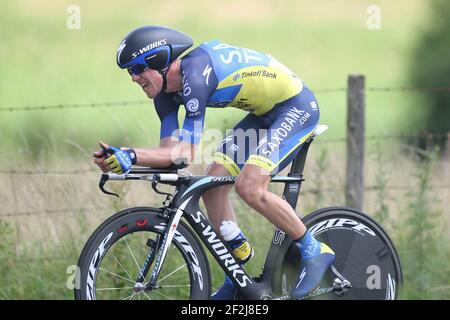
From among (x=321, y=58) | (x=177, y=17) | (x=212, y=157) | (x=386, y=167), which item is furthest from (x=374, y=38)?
(x=212, y=157)

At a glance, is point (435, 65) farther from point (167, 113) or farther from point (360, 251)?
point (167, 113)

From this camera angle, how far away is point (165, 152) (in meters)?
5.39

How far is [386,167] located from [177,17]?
13.7 metres

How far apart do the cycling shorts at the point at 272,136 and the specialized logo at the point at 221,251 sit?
1.38 ft

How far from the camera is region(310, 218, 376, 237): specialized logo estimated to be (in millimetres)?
6148

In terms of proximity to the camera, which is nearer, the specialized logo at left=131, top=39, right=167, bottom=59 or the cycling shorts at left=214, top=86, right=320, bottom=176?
the specialized logo at left=131, top=39, right=167, bottom=59

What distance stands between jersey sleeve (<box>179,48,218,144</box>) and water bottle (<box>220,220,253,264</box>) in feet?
2.51

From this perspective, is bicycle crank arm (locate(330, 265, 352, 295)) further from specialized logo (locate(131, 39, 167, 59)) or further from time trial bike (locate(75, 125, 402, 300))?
specialized logo (locate(131, 39, 167, 59))

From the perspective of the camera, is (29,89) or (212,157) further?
(29,89)

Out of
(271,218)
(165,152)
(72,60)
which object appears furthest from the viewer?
(72,60)

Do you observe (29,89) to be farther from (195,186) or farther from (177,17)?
(195,186)

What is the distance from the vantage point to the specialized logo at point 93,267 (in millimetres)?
5406

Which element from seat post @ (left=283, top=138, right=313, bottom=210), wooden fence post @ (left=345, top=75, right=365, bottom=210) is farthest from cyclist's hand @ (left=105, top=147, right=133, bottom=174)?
wooden fence post @ (left=345, top=75, right=365, bottom=210)
